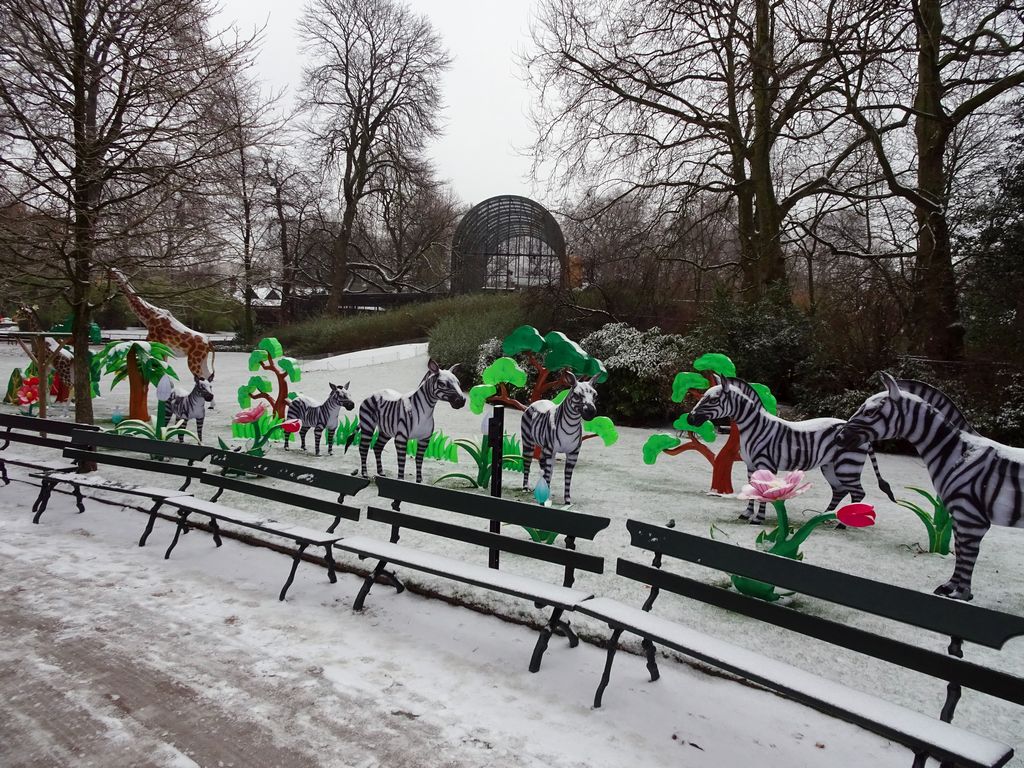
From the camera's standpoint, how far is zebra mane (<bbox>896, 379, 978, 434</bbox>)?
15.2 ft

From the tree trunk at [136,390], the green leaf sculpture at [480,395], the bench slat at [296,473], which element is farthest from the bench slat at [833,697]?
the tree trunk at [136,390]

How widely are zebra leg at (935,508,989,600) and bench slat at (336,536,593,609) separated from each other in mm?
2558

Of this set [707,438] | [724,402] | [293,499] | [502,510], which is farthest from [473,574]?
[707,438]

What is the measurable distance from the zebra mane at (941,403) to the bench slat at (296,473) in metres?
3.92

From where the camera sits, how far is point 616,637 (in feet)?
11.5

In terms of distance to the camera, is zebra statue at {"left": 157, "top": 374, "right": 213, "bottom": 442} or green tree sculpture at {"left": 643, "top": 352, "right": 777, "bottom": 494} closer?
green tree sculpture at {"left": 643, "top": 352, "right": 777, "bottom": 494}

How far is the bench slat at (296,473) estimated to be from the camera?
5.14m

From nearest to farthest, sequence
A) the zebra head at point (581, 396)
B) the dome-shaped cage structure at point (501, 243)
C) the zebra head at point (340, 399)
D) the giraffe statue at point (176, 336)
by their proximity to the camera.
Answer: the zebra head at point (581, 396)
the zebra head at point (340, 399)
the giraffe statue at point (176, 336)
the dome-shaped cage structure at point (501, 243)

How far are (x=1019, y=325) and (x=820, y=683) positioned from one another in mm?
9540

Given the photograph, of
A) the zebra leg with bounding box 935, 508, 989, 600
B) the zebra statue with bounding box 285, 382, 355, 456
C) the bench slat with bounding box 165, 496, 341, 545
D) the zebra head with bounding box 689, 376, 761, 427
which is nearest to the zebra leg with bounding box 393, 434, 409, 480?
the zebra statue with bounding box 285, 382, 355, 456

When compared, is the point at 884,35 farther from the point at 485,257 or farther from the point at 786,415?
the point at 485,257

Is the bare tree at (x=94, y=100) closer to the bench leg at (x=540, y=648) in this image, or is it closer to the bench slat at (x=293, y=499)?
the bench slat at (x=293, y=499)

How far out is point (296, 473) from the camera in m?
5.62

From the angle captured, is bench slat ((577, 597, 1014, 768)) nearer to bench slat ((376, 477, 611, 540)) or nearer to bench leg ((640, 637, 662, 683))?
bench leg ((640, 637, 662, 683))
